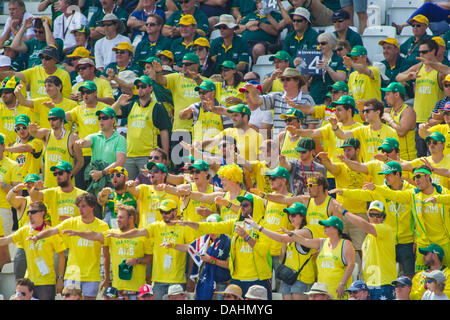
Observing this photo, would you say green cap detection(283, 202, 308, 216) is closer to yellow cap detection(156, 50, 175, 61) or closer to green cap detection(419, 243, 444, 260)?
green cap detection(419, 243, 444, 260)

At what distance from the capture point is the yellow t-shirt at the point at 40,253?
11023 millimetres

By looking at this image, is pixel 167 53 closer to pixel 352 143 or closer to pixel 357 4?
pixel 357 4

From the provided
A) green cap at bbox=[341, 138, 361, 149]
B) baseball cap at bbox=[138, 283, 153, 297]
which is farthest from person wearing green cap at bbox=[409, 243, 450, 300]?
baseball cap at bbox=[138, 283, 153, 297]

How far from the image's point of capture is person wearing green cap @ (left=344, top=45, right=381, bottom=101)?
1314cm

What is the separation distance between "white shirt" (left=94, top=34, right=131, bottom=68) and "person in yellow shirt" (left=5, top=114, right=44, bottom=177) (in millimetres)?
2571

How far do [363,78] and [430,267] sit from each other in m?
3.74

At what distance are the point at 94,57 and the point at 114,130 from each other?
106 inches

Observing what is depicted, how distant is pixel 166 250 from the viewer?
426 inches

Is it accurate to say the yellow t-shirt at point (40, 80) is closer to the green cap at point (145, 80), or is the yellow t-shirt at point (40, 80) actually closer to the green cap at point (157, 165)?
the green cap at point (145, 80)

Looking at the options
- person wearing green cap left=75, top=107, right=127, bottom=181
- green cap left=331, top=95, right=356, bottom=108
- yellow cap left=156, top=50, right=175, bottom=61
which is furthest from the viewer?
yellow cap left=156, top=50, right=175, bottom=61

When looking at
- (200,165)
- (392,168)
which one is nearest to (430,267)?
(392,168)

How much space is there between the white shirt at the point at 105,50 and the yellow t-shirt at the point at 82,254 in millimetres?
4871

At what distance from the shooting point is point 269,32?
15.3 metres

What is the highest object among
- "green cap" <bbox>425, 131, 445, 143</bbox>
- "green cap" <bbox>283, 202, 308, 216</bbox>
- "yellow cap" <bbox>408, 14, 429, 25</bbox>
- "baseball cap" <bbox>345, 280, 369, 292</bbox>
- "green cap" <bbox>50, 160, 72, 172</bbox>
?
"yellow cap" <bbox>408, 14, 429, 25</bbox>
